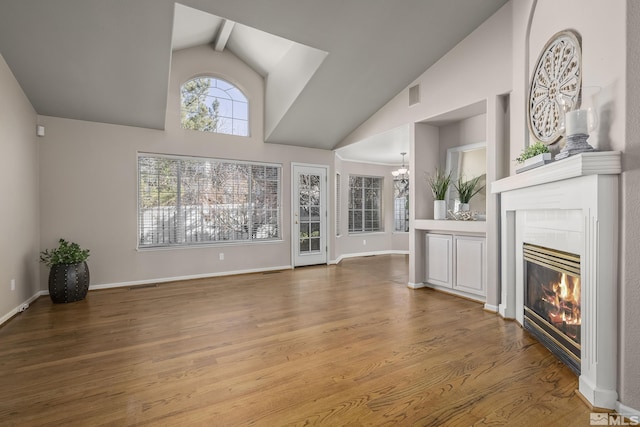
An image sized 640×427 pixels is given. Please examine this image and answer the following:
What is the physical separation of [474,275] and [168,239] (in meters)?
4.63

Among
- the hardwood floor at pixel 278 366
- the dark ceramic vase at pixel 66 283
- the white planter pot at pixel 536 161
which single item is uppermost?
the white planter pot at pixel 536 161

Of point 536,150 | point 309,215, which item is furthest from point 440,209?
point 309,215

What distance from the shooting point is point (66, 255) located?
4.02 meters

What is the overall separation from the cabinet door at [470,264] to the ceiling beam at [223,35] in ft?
14.9

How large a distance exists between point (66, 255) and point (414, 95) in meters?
5.27

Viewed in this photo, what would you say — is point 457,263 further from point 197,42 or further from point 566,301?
point 197,42

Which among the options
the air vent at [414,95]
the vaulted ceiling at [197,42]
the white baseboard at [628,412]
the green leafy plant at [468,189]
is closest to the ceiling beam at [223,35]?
the vaulted ceiling at [197,42]

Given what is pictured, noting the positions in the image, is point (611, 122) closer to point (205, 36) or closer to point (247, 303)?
point (247, 303)

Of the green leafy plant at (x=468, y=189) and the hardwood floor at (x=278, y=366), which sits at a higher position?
the green leafy plant at (x=468, y=189)

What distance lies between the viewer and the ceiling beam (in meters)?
4.68

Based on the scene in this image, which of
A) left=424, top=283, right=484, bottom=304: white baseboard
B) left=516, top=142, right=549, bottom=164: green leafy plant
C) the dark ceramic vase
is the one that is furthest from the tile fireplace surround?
the dark ceramic vase

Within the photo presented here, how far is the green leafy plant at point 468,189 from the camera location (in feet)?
13.7

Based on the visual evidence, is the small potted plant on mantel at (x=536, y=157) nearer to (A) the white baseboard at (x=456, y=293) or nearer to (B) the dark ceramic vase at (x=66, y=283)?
(A) the white baseboard at (x=456, y=293)

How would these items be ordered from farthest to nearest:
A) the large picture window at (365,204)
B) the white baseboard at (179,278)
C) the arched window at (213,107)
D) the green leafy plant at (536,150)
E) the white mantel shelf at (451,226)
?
the large picture window at (365,204), the arched window at (213,107), the white baseboard at (179,278), the white mantel shelf at (451,226), the green leafy plant at (536,150)
